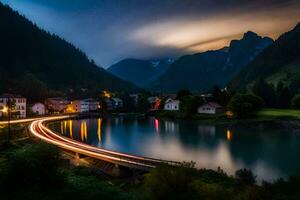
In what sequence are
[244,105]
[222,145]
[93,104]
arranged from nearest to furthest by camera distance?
[222,145], [244,105], [93,104]

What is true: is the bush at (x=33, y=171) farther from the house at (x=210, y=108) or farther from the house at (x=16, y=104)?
the house at (x=210, y=108)

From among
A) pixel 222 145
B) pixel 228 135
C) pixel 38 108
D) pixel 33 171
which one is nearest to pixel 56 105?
pixel 38 108

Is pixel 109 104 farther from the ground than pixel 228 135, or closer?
farther from the ground

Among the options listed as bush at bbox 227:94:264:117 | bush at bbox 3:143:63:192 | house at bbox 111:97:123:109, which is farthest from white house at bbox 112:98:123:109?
bush at bbox 3:143:63:192

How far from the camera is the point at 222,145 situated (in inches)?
2506

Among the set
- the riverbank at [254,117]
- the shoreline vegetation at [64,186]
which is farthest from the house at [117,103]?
the shoreline vegetation at [64,186]

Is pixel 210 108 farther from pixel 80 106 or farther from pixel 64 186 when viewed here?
pixel 64 186

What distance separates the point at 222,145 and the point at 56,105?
103 m

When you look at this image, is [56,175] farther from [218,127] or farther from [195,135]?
[218,127]

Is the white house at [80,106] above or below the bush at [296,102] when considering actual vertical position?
above

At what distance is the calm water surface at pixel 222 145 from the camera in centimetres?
4712

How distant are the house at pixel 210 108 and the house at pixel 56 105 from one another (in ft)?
216

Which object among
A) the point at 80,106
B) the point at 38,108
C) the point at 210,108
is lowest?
the point at 210,108

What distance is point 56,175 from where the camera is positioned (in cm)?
1981
